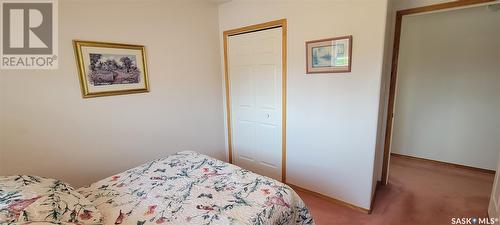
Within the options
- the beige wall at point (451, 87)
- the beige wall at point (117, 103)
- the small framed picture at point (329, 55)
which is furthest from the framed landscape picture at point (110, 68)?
the beige wall at point (451, 87)

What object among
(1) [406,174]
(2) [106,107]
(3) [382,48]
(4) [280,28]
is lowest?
(1) [406,174]

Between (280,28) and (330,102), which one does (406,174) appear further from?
(280,28)

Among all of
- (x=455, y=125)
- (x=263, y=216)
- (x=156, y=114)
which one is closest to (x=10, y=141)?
(x=156, y=114)

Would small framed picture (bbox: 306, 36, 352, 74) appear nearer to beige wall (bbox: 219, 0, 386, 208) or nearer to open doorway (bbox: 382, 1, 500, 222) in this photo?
beige wall (bbox: 219, 0, 386, 208)

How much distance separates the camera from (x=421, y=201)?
2264 mm

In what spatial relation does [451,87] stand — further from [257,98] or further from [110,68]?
[110,68]

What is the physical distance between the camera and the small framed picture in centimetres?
197

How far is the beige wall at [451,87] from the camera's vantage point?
8.93ft

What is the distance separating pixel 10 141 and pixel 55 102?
0.37m

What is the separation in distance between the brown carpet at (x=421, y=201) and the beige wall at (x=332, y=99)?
0.56 feet

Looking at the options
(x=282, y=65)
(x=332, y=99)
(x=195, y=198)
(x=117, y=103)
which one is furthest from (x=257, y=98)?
(x=195, y=198)

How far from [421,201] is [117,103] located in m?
3.15

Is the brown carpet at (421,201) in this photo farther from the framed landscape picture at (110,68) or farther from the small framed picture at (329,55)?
the framed landscape picture at (110,68)

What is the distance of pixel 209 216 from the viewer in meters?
1.14
